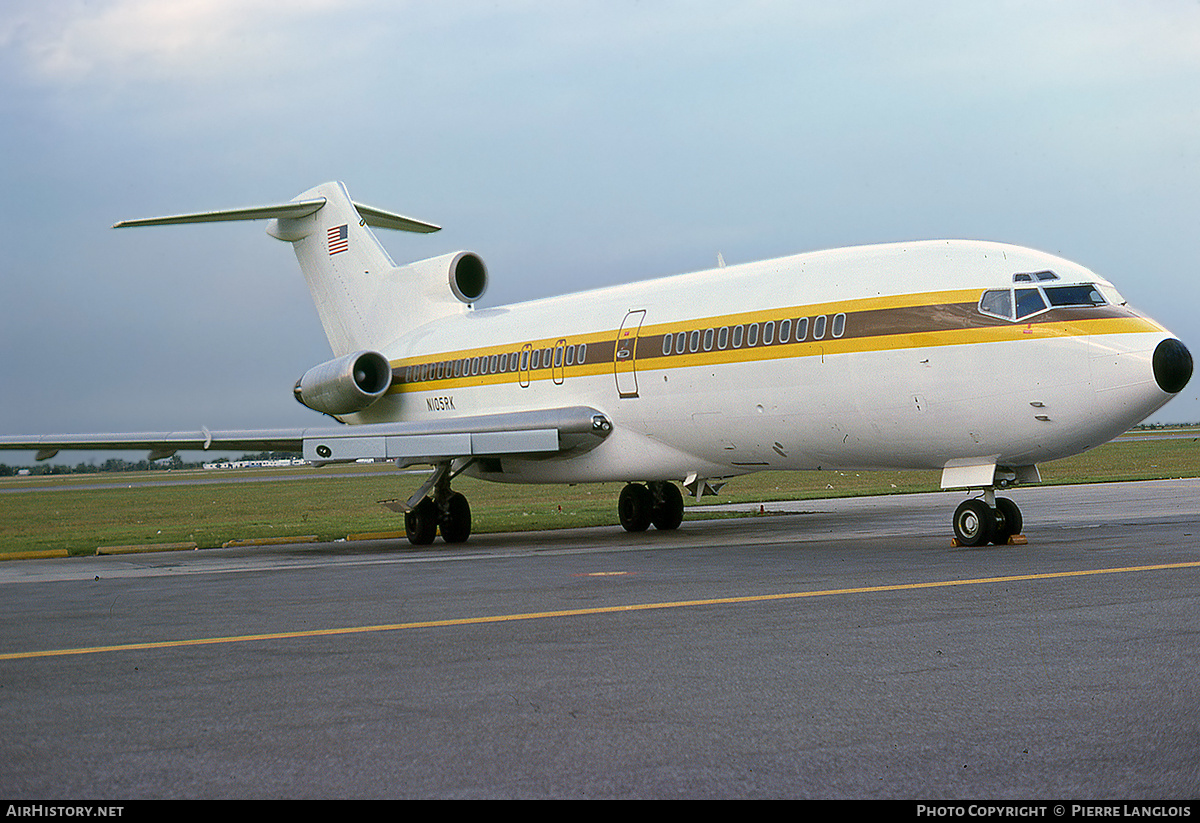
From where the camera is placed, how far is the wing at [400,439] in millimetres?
18875

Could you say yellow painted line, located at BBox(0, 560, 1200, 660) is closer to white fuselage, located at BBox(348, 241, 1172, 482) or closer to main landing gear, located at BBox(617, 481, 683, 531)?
white fuselage, located at BBox(348, 241, 1172, 482)

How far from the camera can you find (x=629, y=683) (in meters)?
6.35

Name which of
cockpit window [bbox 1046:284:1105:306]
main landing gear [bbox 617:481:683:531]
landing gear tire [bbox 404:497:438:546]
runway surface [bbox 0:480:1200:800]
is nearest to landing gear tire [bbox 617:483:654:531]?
main landing gear [bbox 617:481:683:531]

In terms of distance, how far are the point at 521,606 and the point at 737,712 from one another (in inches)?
181

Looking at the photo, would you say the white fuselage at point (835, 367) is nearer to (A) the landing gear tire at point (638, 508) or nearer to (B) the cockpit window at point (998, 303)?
(B) the cockpit window at point (998, 303)

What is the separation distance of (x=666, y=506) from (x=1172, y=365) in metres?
10.1

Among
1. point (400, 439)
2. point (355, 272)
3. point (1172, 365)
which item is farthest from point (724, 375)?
point (355, 272)

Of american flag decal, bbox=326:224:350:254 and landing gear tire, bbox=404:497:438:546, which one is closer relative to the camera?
landing gear tire, bbox=404:497:438:546

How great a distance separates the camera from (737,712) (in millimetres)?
5586

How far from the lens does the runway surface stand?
14.9 feet

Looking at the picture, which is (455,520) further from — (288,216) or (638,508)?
(288,216)

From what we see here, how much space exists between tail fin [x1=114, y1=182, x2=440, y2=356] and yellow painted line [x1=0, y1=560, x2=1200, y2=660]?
16853 millimetres

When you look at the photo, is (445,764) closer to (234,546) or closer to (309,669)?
(309,669)

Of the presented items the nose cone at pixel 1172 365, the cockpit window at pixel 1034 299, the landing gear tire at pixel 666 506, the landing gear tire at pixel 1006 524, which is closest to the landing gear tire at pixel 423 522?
the landing gear tire at pixel 666 506
